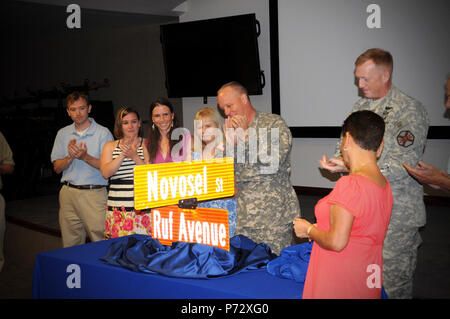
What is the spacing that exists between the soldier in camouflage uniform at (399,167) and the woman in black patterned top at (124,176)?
1.37m

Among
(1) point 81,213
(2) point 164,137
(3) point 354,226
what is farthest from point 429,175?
(1) point 81,213

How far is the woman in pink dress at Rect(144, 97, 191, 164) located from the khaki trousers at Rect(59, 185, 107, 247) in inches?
24.2

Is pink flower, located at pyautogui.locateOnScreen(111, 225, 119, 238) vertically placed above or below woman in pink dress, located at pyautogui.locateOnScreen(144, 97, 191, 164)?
below

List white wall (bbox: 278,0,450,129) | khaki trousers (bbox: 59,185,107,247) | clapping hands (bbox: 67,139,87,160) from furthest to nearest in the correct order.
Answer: white wall (bbox: 278,0,450,129) → khaki trousers (bbox: 59,185,107,247) → clapping hands (bbox: 67,139,87,160)

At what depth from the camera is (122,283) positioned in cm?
208

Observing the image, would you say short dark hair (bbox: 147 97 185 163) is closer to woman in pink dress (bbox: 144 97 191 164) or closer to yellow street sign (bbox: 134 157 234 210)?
woman in pink dress (bbox: 144 97 191 164)

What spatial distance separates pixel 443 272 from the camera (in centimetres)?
328

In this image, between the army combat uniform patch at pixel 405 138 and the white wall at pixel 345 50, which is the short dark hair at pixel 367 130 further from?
the white wall at pixel 345 50

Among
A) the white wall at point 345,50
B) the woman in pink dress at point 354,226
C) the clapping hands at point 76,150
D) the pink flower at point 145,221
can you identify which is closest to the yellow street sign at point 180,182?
the woman in pink dress at point 354,226

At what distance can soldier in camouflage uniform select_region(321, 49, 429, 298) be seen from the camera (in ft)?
7.06

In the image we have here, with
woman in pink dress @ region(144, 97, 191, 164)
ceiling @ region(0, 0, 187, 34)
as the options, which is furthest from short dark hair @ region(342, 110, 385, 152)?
ceiling @ region(0, 0, 187, 34)

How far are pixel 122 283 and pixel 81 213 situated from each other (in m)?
1.40

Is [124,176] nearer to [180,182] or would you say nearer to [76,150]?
[76,150]
